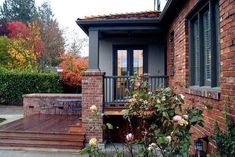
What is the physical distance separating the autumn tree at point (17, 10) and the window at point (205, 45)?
49.2m

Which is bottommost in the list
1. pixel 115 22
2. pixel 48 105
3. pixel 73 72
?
pixel 48 105

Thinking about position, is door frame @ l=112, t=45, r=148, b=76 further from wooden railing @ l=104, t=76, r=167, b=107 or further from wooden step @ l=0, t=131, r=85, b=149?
wooden step @ l=0, t=131, r=85, b=149

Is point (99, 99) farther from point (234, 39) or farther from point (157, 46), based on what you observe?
point (234, 39)

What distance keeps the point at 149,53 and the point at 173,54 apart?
126 inches

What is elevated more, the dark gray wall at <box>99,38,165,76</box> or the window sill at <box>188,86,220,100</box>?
the dark gray wall at <box>99,38,165,76</box>

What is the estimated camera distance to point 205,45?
6.71 meters

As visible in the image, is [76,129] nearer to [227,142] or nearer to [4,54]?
[227,142]

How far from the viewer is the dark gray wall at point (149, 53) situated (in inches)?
563

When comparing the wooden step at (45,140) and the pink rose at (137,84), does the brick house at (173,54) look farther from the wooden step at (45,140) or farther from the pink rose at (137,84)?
the pink rose at (137,84)

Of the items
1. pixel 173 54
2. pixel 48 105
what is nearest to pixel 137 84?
pixel 173 54

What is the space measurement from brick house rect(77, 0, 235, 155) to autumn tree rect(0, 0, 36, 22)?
4258 centimetres

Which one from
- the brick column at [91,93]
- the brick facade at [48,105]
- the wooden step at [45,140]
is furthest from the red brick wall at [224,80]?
the brick facade at [48,105]

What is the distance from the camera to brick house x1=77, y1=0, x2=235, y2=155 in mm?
5105

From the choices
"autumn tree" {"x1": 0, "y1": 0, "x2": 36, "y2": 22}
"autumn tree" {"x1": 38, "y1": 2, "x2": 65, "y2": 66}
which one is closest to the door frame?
"autumn tree" {"x1": 38, "y1": 2, "x2": 65, "y2": 66}
